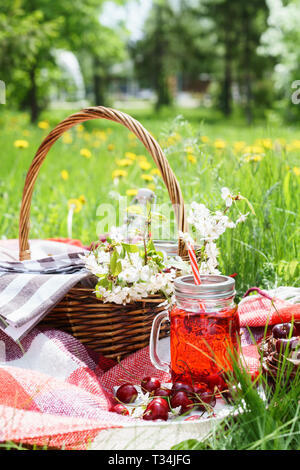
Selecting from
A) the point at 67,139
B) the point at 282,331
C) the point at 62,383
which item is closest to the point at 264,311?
the point at 282,331

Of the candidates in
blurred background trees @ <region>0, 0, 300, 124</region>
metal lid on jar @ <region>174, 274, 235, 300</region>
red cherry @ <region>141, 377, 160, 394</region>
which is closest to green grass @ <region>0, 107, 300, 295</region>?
metal lid on jar @ <region>174, 274, 235, 300</region>

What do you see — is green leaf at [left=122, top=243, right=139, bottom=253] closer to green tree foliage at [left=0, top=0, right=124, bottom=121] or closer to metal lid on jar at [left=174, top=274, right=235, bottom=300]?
→ metal lid on jar at [left=174, top=274, right=235, bottom=300]

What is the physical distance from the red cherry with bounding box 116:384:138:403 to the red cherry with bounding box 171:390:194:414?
0.39 feet

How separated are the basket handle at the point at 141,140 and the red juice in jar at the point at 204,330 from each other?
0.24 metres

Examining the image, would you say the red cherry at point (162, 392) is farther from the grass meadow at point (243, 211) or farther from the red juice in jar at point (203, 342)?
the grass meadow at point (243, 211)

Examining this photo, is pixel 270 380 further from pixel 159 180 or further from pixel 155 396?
pixel 159 180

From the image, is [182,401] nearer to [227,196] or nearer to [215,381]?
[215,381]

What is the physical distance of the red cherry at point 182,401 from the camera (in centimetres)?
130

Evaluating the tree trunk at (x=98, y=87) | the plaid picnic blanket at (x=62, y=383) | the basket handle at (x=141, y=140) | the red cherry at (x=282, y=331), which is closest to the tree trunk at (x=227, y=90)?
the tree trunk at (x=98, y=87)

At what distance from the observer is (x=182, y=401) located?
1302mm

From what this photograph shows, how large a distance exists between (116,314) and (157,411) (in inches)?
13.7

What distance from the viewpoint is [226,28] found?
2159 cm

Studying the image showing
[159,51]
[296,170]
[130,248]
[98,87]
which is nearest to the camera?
[130,248]

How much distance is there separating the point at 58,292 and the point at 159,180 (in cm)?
111
